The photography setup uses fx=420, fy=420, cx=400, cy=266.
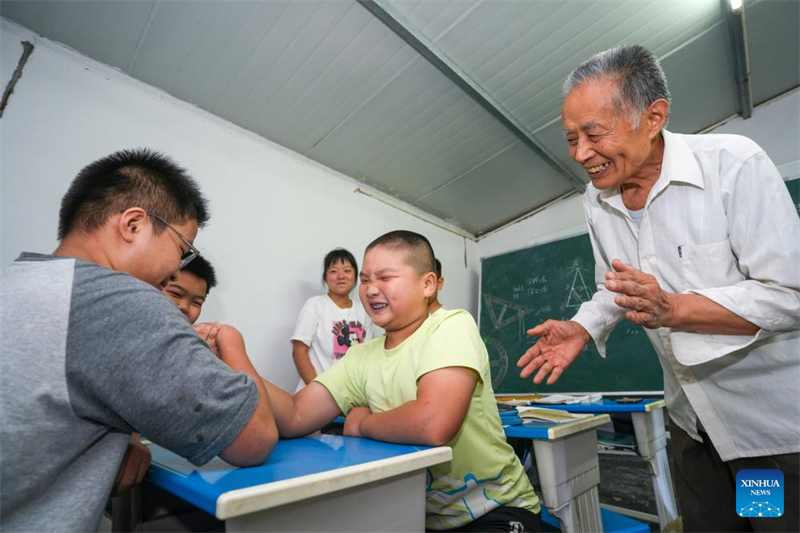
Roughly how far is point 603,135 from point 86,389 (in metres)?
1.45

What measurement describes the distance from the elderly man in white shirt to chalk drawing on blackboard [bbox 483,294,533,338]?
9.91 feet

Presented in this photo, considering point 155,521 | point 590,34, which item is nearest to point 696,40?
point 590,34

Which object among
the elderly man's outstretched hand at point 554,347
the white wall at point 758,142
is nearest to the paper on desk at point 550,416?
the elderly man's outstretched hand at point 554,347

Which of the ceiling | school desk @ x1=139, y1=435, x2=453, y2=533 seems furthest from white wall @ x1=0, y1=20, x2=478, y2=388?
school desk @ x1=139, y1=435, x2=453, y2=533

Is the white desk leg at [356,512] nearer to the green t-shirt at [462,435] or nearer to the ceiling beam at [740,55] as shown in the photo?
the green t-shirt at [462,435]

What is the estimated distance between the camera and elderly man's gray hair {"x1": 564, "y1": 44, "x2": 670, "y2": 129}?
4.33ft

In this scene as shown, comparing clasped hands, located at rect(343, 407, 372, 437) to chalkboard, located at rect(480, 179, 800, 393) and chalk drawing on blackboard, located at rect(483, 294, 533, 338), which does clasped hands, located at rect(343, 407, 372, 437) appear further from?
chalk drawing on blackboard, located at rect(483, 294, 533, 338)

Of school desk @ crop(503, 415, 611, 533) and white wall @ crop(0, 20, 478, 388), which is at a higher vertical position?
white wall @ crop(0, 20, 478, 388)

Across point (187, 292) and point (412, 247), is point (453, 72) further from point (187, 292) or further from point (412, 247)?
point (187, 292)

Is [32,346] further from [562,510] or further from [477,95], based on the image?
[477,95]

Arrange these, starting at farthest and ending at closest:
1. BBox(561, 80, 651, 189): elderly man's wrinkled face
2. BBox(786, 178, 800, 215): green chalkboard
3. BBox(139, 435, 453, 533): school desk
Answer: BBox(786, 178, 800, 215): green chalkboard < BBox(561, 80, 651, 189): elderly man's wrinkled face < BBox(139, 435, 453, 533): school desk

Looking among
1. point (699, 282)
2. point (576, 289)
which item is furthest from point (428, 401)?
point (576, 289)

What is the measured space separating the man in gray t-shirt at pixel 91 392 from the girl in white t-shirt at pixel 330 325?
7.35 feet

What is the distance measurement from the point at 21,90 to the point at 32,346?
239 cm
